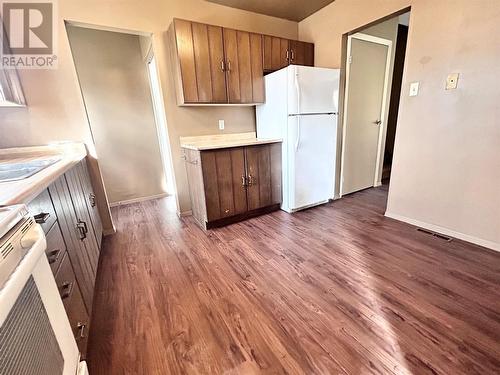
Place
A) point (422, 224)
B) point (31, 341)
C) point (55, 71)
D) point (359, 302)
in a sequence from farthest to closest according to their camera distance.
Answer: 1. point (422, 224)
2. point (55, 71)
3. point (359, 302)
4. point (31, 341)

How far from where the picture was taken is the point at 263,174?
8.73 ft

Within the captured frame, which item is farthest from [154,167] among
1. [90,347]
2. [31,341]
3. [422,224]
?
[422,224]

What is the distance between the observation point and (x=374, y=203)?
297 centimetres

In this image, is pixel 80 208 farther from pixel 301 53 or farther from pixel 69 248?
pixel 301 53

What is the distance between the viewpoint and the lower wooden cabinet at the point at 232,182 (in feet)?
7.63

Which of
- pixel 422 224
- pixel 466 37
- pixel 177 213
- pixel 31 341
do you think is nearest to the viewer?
pixel 31 341

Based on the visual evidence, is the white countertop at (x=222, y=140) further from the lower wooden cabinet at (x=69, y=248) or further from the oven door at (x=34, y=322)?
the oven door at (x=34, y=322)

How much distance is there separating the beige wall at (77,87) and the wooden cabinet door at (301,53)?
720 millimetres

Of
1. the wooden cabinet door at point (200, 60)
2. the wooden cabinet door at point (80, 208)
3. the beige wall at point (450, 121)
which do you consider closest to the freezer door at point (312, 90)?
the beige wall at point (450, 121)

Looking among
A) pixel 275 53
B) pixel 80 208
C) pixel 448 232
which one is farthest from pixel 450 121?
pixel 80 208

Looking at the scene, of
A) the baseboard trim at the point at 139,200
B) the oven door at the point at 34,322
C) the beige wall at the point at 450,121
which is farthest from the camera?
the baseboard trim at the point at 139,200

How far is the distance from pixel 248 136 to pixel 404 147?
1.80 m

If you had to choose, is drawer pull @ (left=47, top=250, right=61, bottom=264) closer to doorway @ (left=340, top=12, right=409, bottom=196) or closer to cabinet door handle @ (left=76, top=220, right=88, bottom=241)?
cabinet door handle @ (left=76, top=220, right=88, bottom=241)

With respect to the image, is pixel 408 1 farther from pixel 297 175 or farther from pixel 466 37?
pixel 297 175
